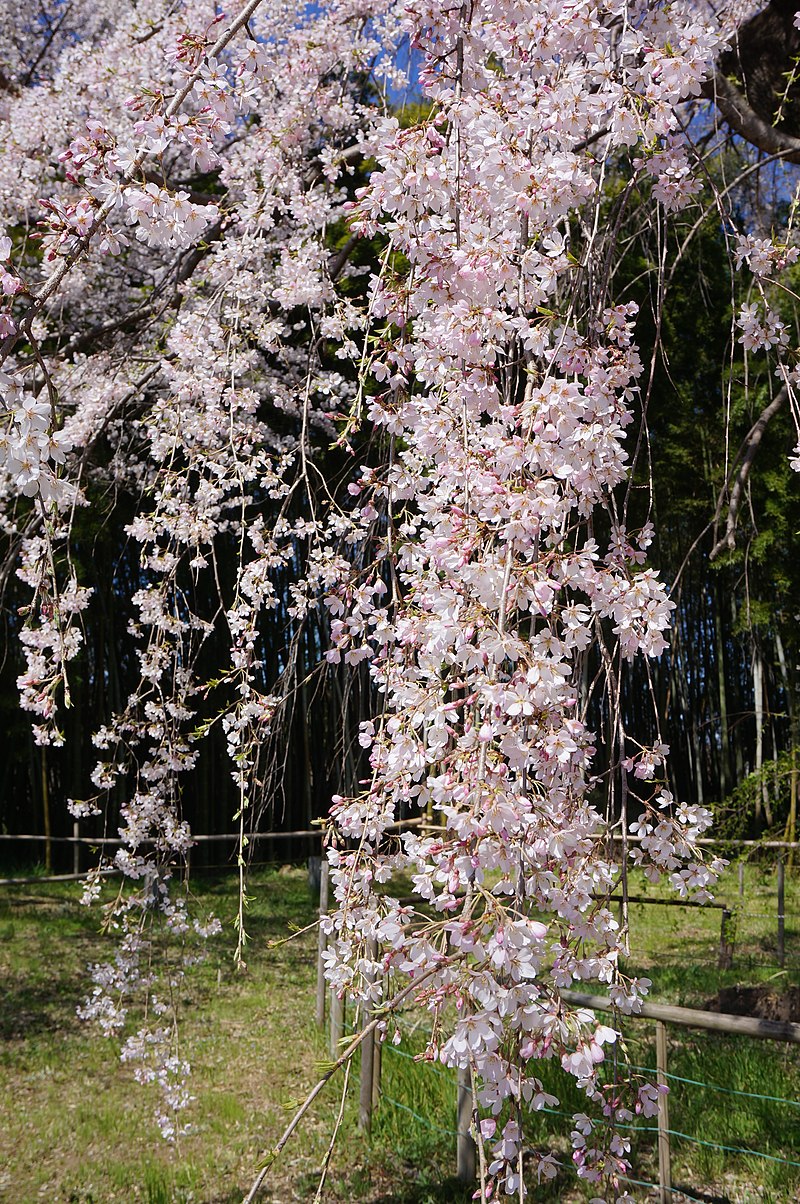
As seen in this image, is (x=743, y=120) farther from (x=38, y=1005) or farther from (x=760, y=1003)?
(x=38, y=1005)

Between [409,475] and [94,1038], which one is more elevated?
[409,475]

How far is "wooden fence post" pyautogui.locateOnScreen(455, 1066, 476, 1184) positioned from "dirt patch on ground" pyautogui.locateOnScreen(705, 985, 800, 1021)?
4.35 ft

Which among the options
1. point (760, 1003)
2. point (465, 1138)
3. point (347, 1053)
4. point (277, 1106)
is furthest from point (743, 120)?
point (277, 1106)

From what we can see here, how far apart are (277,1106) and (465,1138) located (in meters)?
0.99

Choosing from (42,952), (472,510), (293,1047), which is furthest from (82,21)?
(472,510)

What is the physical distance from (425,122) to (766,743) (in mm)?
7125

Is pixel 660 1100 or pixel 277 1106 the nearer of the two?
pixel 660 1100

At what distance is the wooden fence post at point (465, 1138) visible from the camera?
241cm

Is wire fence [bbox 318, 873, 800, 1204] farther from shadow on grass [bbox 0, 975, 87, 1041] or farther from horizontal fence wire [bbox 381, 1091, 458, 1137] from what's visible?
shadow on grass [bbox 0, 975, 87, 1041]

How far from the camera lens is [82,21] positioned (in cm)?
618

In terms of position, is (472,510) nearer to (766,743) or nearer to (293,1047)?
(293,1047)

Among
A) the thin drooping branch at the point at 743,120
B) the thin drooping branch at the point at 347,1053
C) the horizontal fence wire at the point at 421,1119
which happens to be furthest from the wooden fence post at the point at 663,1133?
the thin drooping branch at the point at 743,120

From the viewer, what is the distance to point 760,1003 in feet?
11.4

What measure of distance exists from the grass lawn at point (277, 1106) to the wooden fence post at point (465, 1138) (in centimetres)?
6
